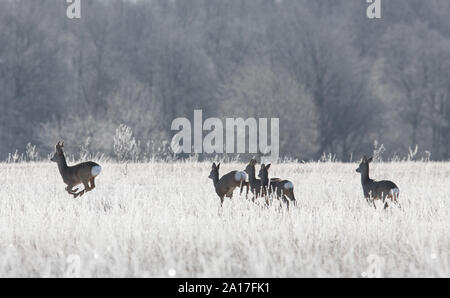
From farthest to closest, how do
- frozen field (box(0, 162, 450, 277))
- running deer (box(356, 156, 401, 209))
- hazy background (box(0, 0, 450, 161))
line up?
hazy background (box(0, 0, 450, 161)), running deer (box(356, 156, 401, 209)), frozen field (box(0, 162, 450, 277))

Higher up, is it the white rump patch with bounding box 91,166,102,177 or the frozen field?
the white rump patch with bounding box 91,166,102,177

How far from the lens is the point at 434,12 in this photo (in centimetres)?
4819

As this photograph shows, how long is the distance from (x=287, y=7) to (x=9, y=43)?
63.7ft

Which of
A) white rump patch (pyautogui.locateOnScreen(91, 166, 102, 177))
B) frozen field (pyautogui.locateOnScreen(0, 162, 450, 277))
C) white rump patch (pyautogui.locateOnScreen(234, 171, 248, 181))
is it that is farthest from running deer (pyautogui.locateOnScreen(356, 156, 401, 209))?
white rump patch (pyautogui.locateOnScreen(91, 166, 102, 177))

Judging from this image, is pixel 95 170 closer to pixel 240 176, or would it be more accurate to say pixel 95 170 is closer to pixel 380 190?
pixel 240 176

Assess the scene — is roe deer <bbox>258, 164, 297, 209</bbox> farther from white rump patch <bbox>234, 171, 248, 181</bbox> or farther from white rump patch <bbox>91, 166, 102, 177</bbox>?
white rump patch <bbox>91, 166, 102, 177</bbox>

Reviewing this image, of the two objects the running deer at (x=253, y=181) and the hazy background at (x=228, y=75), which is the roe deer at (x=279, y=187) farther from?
the hazy background at (x=228, y=75)

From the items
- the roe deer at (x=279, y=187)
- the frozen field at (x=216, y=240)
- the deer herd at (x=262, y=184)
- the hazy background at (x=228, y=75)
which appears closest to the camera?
the frozen field at (x=216, y=240)

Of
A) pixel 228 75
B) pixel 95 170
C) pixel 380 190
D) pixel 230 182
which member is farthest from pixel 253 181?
pixel 228 75

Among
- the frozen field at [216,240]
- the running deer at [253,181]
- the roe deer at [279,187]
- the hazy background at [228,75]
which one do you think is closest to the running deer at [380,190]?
the frozen field at [216,240]

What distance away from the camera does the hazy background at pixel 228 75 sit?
130 feet

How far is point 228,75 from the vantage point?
4678 cm

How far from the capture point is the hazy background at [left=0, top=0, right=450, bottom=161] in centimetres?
3969
